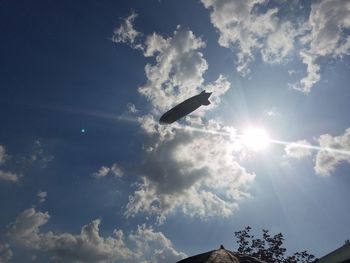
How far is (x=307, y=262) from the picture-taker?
40.5m

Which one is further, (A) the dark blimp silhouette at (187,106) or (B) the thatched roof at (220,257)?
(A) the dark blimp silhouette at (187,106)

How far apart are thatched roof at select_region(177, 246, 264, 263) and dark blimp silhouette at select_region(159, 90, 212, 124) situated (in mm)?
12576

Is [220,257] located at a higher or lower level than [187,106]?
lower

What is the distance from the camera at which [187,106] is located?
25594mm

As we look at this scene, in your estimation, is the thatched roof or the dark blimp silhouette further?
the dark blimp silhouette

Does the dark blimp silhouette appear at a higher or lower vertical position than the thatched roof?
higher

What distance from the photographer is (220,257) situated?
544 inches

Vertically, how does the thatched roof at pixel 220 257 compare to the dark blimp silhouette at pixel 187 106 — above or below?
below

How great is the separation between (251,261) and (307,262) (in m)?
30.9

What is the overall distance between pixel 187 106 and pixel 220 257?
13902mm

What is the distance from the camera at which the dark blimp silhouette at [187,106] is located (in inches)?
999

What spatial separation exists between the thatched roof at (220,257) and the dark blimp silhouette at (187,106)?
12576 mm

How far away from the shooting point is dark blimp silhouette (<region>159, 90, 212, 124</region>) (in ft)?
83.3

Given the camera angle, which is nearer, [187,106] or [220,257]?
[220,257]
